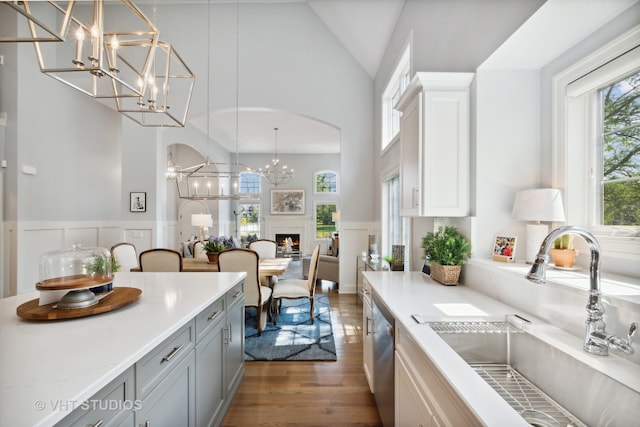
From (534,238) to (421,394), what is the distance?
1221 millimetres

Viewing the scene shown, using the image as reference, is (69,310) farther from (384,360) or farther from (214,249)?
(214,249)

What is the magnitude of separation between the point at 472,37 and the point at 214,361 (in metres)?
2.72

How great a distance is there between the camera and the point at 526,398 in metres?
1.07

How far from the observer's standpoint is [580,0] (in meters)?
1.29

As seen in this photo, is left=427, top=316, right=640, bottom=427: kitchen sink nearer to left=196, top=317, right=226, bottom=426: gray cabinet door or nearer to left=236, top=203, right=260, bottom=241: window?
left=196, top=317, right=226, bottom=426: gray cabinet door

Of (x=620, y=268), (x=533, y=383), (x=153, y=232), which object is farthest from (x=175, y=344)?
(x=153, y=232)

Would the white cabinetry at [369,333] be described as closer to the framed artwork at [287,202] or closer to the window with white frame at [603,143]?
the window with white frame at [603,143]

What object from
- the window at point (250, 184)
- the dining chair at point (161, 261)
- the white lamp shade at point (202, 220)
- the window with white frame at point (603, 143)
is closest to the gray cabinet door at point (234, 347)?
the dining chair at point (161, 261)

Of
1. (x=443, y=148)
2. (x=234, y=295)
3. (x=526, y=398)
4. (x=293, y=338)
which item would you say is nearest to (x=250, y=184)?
(x=293, y=338)

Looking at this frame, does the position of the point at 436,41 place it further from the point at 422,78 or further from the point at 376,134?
the point at 376,134

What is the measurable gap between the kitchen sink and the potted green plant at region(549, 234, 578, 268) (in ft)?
1.59

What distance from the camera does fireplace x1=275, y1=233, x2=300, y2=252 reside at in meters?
9.77

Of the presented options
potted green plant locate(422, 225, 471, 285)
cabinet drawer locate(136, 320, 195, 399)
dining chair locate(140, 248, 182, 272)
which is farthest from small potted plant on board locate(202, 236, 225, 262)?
potted green plant locate(422, 225, 471, 285)

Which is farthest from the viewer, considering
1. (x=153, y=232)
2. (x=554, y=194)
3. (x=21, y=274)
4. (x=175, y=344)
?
(x=153, y=232)
